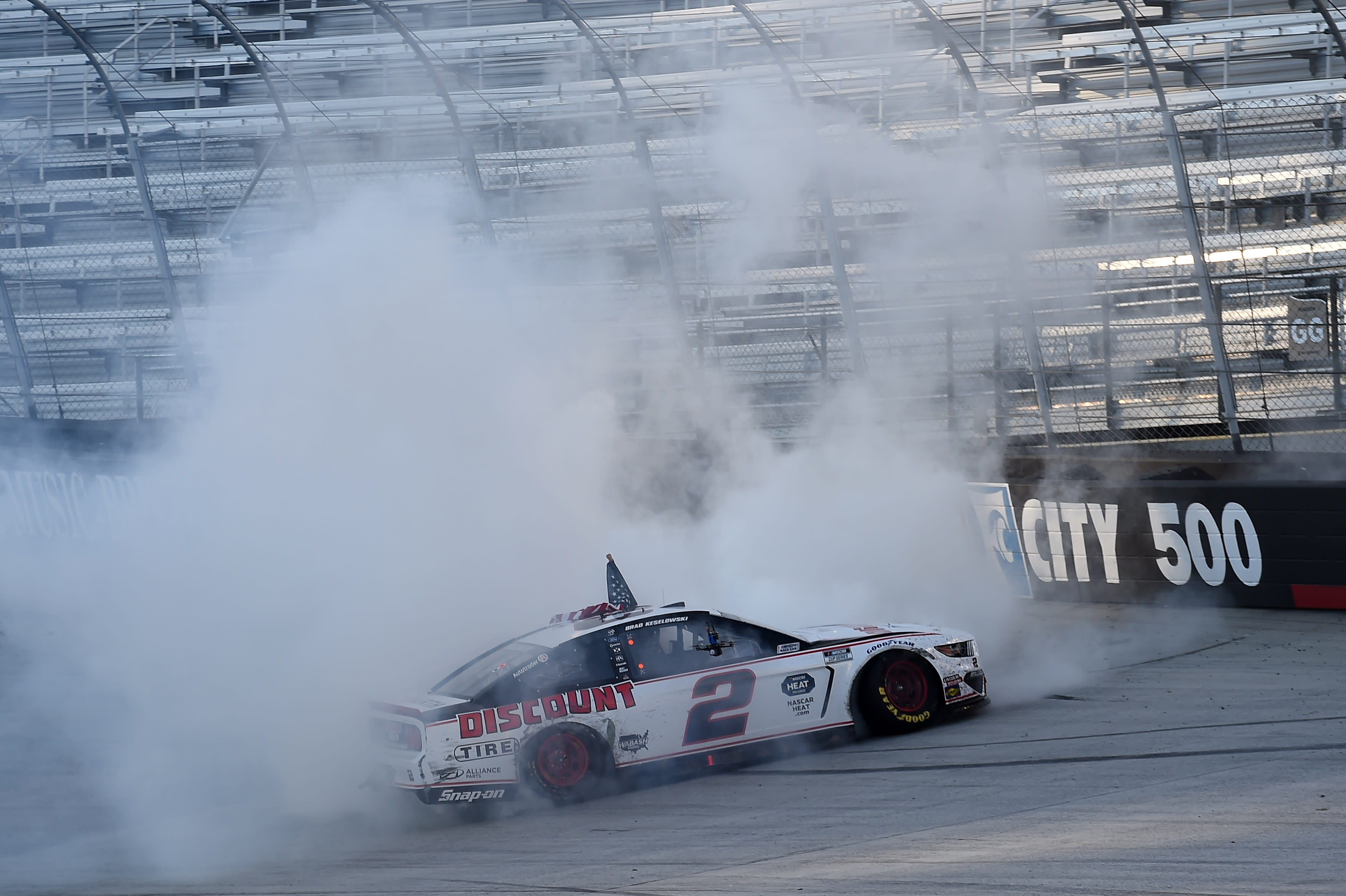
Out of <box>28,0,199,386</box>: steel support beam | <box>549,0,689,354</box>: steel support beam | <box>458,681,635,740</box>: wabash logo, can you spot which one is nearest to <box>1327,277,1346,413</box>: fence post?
<box>549,0,689,354</box>: steel support beam

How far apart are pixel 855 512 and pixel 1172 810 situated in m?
4.90

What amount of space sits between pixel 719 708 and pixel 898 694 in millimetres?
1155

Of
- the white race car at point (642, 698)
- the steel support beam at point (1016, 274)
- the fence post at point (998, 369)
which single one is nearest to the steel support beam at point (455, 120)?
the steel support beam at point (1016, 274)

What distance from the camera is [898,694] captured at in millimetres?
7496

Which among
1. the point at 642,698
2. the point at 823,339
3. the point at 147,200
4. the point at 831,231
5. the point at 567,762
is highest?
the point at 147,200

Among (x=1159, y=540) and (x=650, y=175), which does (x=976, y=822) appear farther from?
(x=650, y=175)

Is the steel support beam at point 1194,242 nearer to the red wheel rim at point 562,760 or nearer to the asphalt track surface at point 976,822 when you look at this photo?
the asphalt track surface at point 976,822

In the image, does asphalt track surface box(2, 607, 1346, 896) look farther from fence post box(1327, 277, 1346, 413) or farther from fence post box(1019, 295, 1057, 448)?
fence post box(1019, 295, 1057, 448)

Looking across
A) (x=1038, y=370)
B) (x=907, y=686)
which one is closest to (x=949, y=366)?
(x=1038, y=370)

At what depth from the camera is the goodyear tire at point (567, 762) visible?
6652 millimetres

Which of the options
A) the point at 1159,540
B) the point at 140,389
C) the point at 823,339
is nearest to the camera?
the point at 1159,540

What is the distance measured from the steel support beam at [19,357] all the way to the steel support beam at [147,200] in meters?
2.40

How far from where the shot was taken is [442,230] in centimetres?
1012

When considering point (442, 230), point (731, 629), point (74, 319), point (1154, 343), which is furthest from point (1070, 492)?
point (74, 319)
